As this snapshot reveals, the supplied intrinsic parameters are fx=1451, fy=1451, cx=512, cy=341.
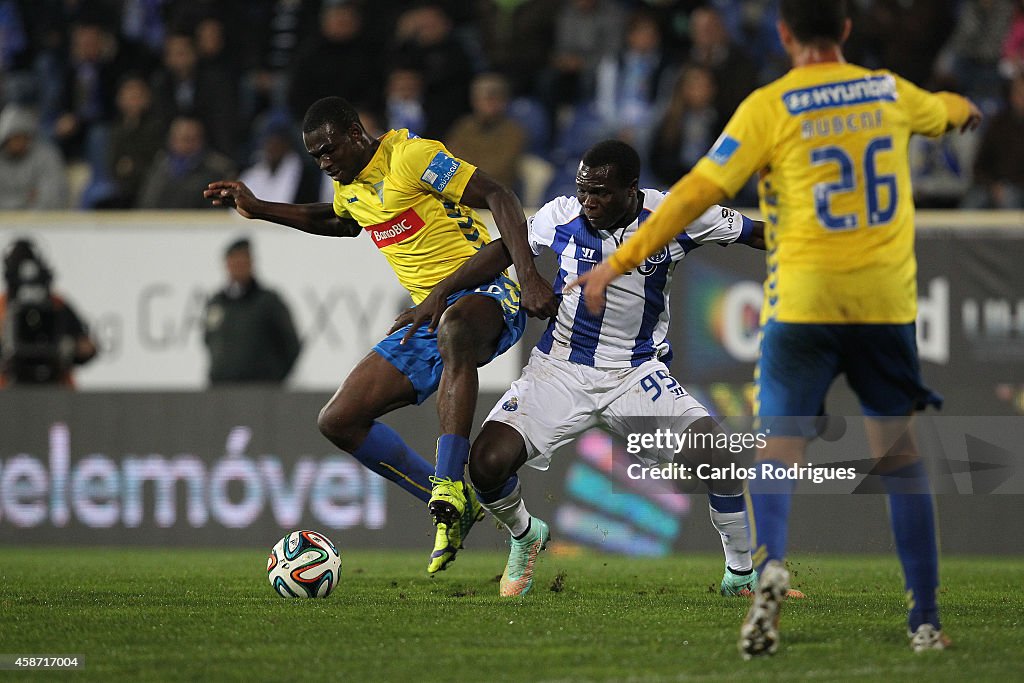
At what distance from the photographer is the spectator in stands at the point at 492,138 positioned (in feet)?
41.4

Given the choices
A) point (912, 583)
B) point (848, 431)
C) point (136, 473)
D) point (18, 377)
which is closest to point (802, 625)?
point (912, 583)

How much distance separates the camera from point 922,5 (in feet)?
A: 43.5

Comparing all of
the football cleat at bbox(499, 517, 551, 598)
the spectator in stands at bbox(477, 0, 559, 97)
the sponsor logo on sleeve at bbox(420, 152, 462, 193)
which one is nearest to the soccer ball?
the football cleat at bbox(499, 517, 551, 598)

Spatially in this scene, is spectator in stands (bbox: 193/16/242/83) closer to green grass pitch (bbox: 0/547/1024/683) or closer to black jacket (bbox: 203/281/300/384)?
black jacket (bbox: 203/281/300/384)

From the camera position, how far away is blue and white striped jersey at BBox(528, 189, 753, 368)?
24.3 ft

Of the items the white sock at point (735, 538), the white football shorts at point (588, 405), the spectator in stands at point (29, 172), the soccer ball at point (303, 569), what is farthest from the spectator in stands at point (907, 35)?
the soccer ball at point (303, 569)

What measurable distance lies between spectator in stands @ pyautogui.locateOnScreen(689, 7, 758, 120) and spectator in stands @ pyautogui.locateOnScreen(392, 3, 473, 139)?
218cm

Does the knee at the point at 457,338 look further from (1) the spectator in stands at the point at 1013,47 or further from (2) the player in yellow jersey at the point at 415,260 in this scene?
(1) the spectator in stands at the point at 1013,47

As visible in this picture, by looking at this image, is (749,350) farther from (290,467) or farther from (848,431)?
(290,467)

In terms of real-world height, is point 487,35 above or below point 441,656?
above

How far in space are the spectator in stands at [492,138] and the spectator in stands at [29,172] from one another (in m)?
3.69

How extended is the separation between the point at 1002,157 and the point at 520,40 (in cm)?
468

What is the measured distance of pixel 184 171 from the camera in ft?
42.8

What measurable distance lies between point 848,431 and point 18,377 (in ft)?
21.6
